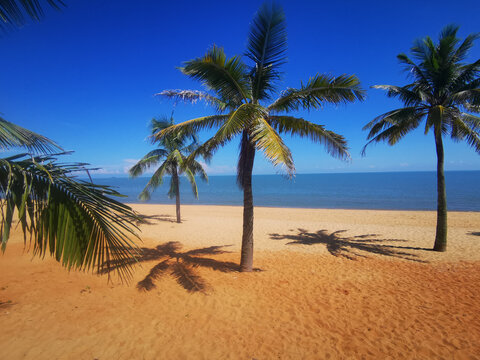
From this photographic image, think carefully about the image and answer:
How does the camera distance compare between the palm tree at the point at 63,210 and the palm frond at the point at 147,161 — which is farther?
the palm frond at the point at 147,161

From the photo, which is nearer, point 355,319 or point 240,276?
point 355,319

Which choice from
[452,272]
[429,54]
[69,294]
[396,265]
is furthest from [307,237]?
[69,294]

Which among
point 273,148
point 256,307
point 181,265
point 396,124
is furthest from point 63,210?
point 396,124

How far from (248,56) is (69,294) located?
26.8ft

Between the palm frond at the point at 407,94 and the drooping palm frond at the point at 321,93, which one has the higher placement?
the palm frond at the point at 407,94

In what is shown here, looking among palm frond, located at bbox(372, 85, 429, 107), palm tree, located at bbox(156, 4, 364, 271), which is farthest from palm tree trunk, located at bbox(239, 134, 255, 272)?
palm frond, located at bbox(372, 85, 429, 107)

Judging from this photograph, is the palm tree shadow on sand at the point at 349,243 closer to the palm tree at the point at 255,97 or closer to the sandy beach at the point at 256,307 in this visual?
the sandy beach at the point at 256,307

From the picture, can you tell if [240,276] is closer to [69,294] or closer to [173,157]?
[69,294]

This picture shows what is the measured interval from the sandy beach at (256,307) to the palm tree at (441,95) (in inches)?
166

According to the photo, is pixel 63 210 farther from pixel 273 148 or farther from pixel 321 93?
pixel 321 93

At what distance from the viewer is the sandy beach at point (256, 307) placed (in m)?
3.79

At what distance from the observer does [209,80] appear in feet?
19.8

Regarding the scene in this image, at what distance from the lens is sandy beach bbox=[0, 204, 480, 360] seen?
3.79 metres

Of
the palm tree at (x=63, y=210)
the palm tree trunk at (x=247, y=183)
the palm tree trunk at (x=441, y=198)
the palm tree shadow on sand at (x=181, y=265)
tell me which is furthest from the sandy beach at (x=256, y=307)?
the palm tree at (x=63, y=210)
